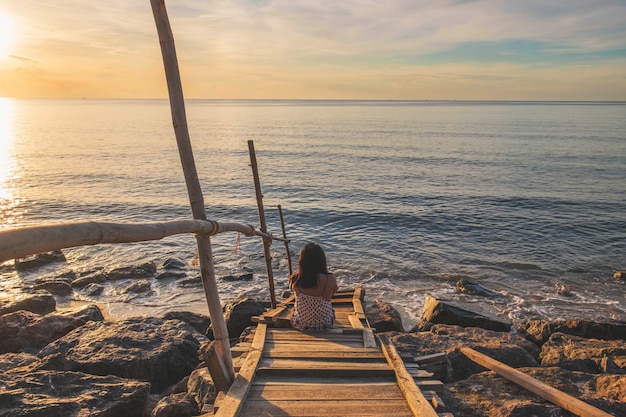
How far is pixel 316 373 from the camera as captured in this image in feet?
17.8

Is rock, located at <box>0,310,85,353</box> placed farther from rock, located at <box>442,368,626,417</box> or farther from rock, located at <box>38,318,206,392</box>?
rock, located at <box>442,368,626,417</box>

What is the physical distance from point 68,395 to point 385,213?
891 inches

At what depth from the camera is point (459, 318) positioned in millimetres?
12336

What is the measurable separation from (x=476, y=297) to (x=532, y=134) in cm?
6569

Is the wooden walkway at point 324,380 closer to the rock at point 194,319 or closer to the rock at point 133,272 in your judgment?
the rock at point 194,319

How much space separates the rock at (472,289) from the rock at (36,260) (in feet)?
52.2

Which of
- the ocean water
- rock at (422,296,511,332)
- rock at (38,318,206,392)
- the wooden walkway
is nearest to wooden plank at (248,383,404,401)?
the wooden walkway

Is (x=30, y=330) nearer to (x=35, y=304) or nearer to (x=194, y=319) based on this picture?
(x=35, y=304)

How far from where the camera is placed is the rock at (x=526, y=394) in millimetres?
5965

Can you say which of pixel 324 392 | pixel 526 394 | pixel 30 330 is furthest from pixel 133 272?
pixel 526 394

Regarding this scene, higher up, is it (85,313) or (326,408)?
(326,408)

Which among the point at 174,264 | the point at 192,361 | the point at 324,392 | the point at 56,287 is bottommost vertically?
the point at 174,264

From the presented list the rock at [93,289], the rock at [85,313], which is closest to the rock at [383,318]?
the rock at [85,313]

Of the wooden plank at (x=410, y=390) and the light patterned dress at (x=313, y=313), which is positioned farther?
the light patterned dress at (x=313, y=313)
